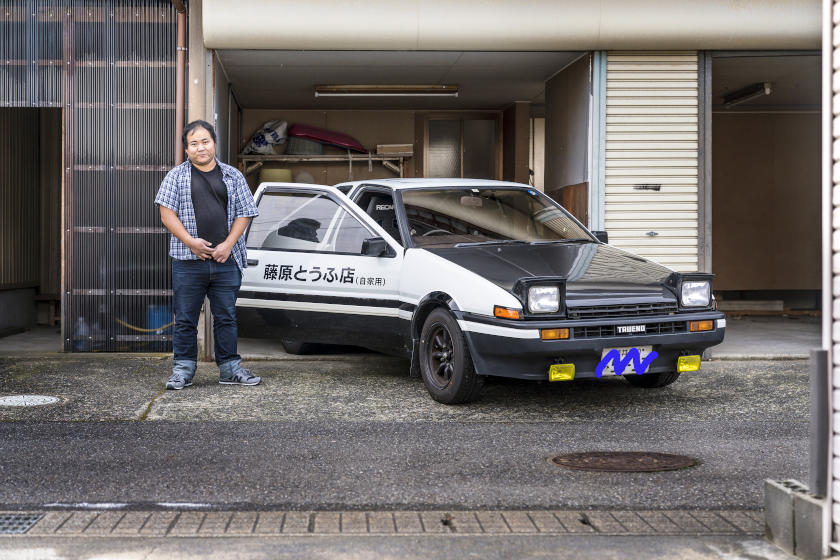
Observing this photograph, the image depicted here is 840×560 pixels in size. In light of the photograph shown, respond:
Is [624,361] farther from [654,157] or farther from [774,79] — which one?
[774,79]

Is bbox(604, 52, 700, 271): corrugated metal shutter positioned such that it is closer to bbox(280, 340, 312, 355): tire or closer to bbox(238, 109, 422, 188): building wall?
bbox(280, 340, 312, 355): tire

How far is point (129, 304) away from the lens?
31.0 ft

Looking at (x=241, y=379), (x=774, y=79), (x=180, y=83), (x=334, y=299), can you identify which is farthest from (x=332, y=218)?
(x=774, y=79)

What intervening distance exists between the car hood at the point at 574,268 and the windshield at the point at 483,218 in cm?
19

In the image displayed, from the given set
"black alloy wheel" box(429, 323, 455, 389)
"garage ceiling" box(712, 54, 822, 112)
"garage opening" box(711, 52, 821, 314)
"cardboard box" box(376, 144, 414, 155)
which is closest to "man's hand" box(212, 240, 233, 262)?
"black alloy wheel" box(429, 323, 455, 389)

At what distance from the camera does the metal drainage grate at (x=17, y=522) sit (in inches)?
154

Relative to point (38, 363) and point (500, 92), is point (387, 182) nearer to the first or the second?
point (38, 363)

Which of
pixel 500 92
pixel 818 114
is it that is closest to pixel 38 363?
pixel 500 92

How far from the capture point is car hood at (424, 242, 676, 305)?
654 cm

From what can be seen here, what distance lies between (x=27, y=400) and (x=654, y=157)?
5899 mm

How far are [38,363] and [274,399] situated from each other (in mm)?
2799

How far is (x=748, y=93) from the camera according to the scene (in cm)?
1288

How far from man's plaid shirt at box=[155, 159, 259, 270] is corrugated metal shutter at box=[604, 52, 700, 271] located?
3.72 meters

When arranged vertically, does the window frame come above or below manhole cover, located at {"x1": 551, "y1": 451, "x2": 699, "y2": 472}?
above
